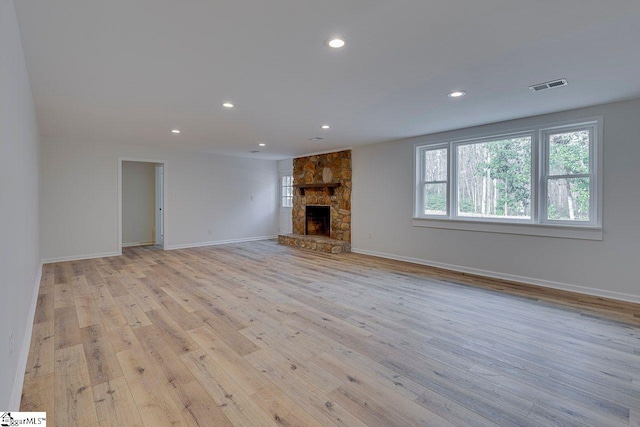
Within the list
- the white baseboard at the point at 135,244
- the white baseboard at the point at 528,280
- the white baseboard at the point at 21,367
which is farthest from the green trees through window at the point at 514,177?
the white baseboard at the point at 135,244

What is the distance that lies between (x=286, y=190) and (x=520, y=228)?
6.21 m

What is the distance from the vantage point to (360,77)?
2916 mm

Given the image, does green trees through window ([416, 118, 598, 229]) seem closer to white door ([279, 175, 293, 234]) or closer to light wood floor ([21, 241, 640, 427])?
light wood floor ([21, 241, 640, 427])

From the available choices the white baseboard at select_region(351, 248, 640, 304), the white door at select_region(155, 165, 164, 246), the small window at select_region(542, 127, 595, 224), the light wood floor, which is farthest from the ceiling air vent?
the white door at select_region(155, 165, 164, 246)

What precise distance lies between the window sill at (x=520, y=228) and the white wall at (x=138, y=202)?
264 inches

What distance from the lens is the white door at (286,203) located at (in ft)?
29.4

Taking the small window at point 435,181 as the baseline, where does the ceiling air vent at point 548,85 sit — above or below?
above

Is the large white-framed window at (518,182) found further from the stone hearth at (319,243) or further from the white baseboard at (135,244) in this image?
the white baseboard at (135,244)

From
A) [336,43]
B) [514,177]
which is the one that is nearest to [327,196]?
[514,177]

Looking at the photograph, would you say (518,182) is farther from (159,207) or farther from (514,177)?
(159,207)

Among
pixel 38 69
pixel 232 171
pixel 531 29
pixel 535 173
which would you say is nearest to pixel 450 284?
pixel 535 173

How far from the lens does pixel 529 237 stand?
4328 millimetres

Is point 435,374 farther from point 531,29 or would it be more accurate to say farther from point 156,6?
point 156,6

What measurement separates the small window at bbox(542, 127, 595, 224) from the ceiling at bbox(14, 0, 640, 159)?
48cm
